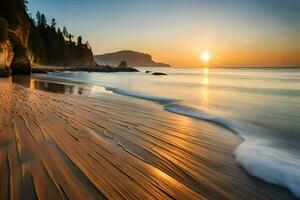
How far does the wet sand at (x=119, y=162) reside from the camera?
3664 millimetres

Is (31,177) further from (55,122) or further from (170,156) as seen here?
(55,122)

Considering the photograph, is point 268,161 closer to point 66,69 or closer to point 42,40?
point 66,69

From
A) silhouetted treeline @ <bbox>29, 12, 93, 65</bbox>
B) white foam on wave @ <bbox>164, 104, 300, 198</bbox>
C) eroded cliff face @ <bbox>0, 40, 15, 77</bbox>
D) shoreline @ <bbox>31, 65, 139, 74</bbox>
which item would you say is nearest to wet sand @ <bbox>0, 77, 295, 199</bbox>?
white foam on wave @ <bbox>164, 104, 300, 198</bbox>

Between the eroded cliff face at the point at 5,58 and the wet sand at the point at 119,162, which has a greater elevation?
the eroded cliff face at the point at 5,58

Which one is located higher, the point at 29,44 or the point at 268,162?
the point at 29,44

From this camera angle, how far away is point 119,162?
4.72 metres

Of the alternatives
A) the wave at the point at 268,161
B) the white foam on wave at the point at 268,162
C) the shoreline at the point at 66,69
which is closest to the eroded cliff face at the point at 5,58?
the shoreline at the point at 66,69

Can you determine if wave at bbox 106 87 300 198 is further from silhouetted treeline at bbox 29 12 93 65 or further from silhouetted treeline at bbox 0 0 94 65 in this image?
silhouetted treeline at bbox 29 12 93 65

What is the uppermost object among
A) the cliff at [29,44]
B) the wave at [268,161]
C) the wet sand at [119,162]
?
the cliff at [29,44]

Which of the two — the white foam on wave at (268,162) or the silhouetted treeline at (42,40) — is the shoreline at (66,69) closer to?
the silhouetted treeline at (42,40)

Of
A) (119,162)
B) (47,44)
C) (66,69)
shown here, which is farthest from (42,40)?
(119,162)

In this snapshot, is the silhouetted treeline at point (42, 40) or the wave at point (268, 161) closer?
the wave at point (268, 161)

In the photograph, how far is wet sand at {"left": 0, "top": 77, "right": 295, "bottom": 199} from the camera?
3664mm

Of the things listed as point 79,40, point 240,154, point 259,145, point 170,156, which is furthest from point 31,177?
point 79,40
